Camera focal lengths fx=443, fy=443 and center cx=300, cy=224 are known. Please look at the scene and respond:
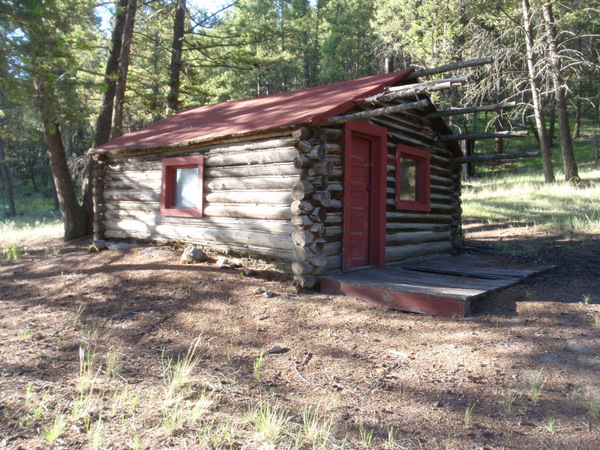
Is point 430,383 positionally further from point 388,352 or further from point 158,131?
point 158,131

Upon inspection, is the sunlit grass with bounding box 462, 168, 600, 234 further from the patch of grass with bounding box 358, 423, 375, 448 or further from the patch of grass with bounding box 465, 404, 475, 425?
the patch of grass with bounding box 358, 423, 375, 448

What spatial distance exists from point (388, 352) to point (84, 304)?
170 inches

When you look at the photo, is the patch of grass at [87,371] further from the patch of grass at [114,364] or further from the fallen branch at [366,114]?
the fallen branch at [366,114]

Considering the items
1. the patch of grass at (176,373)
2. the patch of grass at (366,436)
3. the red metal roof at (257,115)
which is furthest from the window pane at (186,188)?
the patch of grass at (366,436)

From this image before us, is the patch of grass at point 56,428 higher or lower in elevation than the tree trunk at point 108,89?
lower

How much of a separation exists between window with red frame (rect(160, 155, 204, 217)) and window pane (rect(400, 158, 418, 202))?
411cm

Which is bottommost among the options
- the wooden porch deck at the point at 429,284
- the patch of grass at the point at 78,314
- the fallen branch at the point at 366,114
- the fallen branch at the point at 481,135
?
the patch of grass at the point at 78,314

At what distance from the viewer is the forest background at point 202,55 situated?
1003 cm

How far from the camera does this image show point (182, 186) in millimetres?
9336

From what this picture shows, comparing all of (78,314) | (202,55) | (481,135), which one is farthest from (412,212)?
(202,55)

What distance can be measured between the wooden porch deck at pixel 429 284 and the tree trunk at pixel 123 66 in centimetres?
937

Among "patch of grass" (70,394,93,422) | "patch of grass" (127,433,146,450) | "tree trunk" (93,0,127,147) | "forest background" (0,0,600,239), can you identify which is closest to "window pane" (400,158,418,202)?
"forest background" (0,0,600,239)

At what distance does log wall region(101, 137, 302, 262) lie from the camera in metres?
7.25

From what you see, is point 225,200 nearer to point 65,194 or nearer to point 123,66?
point 65,194
